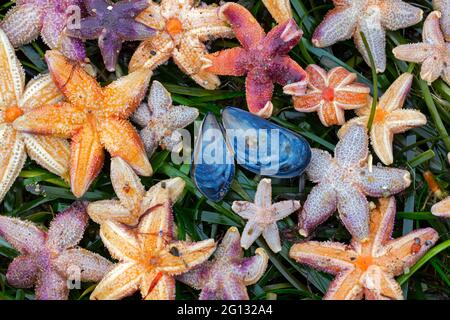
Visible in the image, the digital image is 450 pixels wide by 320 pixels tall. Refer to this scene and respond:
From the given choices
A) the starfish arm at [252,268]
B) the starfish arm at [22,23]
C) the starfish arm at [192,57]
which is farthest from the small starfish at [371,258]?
the starfish arm at [22,23]

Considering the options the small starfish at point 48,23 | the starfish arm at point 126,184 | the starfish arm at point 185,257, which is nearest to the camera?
the starfish arm at point 185,257

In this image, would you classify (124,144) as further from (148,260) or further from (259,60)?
(259,60)

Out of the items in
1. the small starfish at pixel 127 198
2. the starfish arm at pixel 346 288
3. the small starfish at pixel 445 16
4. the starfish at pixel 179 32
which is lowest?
the starfish arm at pixel 346 288

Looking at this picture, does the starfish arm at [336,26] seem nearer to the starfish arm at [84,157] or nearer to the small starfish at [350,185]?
the small starfish at [350,185]

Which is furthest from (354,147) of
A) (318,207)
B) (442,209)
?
(442,209)

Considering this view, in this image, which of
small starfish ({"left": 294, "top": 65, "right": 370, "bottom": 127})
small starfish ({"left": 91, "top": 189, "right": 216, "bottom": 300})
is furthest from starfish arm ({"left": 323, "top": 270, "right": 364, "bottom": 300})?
small starfish ({"left": 294, "top": 65, "right": 370, "bottom": 127})

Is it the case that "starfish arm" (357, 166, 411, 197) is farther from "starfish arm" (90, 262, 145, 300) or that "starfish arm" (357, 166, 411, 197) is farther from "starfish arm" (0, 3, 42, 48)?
"starfish arm" (0, 3, 42, 48)
